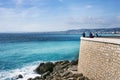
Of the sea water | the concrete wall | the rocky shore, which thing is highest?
the concrete wall

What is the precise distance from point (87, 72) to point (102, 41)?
410cm

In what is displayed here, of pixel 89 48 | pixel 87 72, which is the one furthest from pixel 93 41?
pixel 87 72

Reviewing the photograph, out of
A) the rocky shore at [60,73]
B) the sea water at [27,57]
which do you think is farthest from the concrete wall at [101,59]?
the sea water at [27,57]

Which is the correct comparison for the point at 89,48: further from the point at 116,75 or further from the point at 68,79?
the point at 116,75

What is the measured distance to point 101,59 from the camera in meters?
17.1

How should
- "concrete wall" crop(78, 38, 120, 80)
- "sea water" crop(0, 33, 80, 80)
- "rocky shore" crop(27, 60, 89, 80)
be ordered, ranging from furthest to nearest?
1. "sea water" crop(0, 33, 80, 80)
2. "rocky shore" crop(27, 60, 89, 80)
3. "concrete wall" crop(78, 38, 120, 80)

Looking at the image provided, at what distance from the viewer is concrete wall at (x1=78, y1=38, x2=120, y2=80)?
1504 cm

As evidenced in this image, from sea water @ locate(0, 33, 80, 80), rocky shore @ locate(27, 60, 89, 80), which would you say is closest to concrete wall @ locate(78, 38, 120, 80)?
rocky shore @ locate(27, 60, 89, 80)

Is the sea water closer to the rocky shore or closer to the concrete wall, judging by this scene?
the rocky shore

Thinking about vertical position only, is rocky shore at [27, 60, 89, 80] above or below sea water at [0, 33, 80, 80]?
above

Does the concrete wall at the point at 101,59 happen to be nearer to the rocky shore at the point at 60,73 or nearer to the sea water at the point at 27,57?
the rocky shore at the point at 60,73

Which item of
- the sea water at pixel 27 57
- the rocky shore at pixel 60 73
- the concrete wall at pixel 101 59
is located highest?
the concrete wall at pixel 101 59

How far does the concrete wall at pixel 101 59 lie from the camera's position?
49.3ft

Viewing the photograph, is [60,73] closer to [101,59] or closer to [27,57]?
[101,59]
